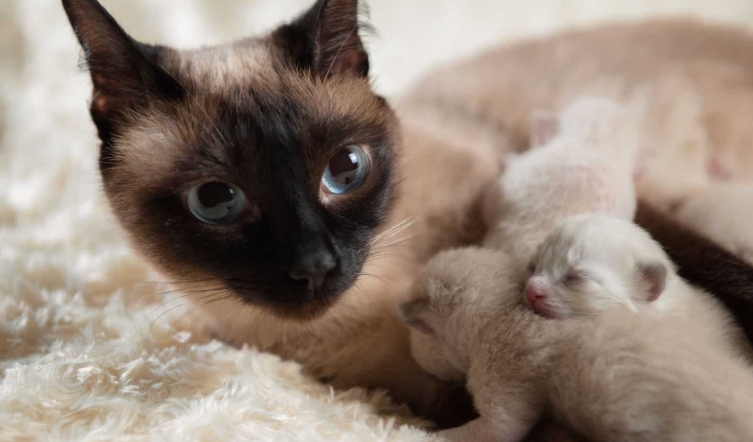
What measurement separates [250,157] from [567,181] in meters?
0.64

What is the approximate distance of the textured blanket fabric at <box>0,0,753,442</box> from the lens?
977 mm

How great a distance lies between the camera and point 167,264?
44.5 inches

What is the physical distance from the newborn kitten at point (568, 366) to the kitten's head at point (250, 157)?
19 cm

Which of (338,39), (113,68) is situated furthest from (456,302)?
(113,68)

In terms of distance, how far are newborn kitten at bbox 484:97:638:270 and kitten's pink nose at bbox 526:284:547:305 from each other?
8.9 inches

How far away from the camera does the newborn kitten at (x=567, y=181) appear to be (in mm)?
1230

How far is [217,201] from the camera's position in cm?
101

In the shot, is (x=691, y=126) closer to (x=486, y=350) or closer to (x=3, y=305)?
(x=486, y=350)

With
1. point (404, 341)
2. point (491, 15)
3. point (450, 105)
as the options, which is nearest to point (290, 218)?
point (404, 341)

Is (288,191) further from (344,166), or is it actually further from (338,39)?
(338,39)

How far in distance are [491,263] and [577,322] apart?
0.61 feet

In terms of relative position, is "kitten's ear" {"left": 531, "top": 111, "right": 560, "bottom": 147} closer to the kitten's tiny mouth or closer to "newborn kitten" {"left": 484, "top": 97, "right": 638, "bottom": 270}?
"newborn kitten" {"left": 484, "top": 97, "right": 638, "bottom": 270}

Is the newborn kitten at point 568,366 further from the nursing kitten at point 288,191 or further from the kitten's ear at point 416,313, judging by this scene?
the nursing kitten at point 288,191

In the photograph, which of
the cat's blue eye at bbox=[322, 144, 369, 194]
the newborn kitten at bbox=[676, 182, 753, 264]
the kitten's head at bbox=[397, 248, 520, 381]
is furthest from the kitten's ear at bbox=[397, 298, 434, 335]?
the newborn kitten at bbox=[676, 182, 753, 264]
